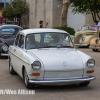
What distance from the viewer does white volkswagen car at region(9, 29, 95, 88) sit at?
6.25 meters

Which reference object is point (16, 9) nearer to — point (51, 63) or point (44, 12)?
point (44, 12)

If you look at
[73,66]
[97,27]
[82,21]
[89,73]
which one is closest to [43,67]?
[73,66]

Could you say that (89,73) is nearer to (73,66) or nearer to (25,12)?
(73,66)

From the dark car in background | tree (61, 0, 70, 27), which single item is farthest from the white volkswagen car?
tree (61, 0, 70, 27)

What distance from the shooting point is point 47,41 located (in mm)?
7543

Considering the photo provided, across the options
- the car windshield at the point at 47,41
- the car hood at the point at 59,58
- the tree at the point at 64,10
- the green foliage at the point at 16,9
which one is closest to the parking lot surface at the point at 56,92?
the car hood at the point at 59,58

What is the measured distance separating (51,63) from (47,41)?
4.41 ft

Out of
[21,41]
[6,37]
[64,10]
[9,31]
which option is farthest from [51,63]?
[64,10]

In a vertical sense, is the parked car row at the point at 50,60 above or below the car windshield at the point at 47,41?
below

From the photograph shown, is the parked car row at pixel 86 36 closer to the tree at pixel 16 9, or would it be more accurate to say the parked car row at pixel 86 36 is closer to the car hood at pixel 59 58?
the car hood at pixel 59 58

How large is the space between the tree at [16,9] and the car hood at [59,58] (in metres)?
39.1

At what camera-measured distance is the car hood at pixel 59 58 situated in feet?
20.7

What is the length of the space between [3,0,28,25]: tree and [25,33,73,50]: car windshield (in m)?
38.3

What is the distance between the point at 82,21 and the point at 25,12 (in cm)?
1073
